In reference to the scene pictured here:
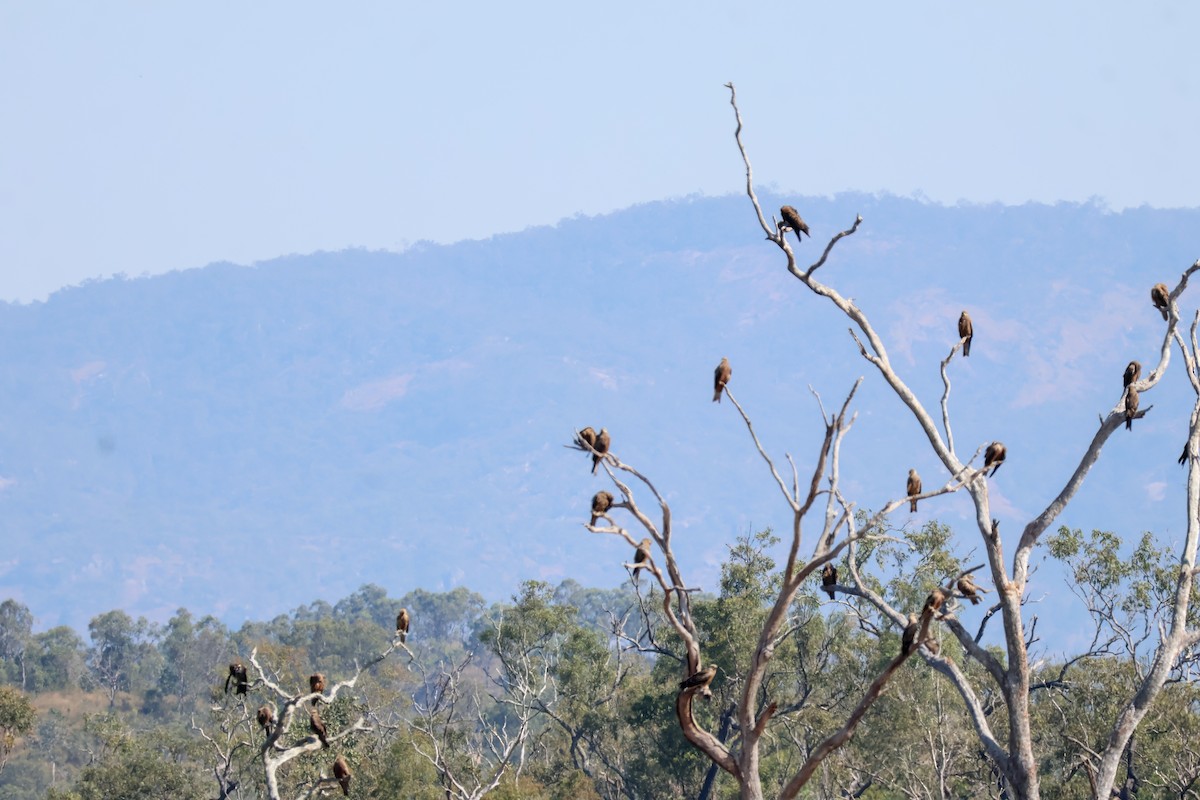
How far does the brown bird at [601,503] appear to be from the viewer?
8602 mm

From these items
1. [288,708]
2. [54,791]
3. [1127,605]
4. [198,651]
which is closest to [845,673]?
[1127,605]

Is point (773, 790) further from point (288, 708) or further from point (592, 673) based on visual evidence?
point (288, 708)

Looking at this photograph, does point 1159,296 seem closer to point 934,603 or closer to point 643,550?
point 934,603

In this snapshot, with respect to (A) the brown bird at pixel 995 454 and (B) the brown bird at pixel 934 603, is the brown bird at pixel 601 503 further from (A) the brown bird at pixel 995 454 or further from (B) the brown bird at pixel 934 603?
(A) the brown bird at pixel 995 454

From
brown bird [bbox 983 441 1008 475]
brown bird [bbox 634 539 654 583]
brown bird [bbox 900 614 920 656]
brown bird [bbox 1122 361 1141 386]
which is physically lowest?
brown bird [bbox 634 539 654 583]

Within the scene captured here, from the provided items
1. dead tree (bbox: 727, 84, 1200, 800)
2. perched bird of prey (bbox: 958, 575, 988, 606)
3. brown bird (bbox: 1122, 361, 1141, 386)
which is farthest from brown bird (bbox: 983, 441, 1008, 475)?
brown bird (bbox: 1122, 361, 1141, 386)

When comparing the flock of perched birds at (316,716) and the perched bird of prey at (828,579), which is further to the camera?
the perched bird of prey at (828,579)

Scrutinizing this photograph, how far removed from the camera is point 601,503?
8.84 metres

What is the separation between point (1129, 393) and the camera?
9.84 metres

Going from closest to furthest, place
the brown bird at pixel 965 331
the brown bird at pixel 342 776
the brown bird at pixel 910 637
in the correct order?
the brown bird at pixel 910 637
the brown bird at pixel 965 331
the brown bird at pixel 342 776

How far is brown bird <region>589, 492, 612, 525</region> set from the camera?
860 cm

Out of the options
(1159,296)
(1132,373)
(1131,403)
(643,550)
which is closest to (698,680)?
(643,550)

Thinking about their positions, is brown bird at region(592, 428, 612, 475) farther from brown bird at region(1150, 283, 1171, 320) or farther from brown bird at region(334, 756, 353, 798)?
brown bird at region(334, 756, 353, 798)

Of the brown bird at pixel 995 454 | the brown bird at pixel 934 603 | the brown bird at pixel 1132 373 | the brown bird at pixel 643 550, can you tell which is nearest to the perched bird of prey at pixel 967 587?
the brown bird at pixel 995 454
